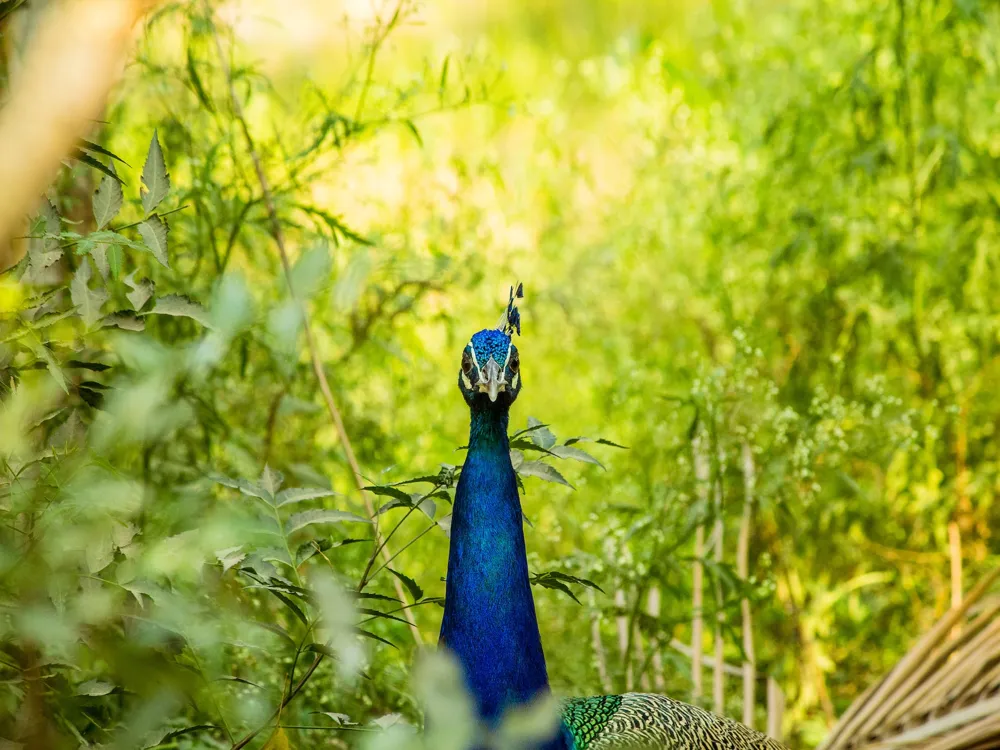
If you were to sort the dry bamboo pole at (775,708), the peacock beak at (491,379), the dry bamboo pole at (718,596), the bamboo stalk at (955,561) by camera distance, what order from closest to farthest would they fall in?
the peacock beak at (491,379) < the dry bamboo pole at (718,596) < the dry bamboo pole at (775,708) < the bamboo stalk at (955,561)

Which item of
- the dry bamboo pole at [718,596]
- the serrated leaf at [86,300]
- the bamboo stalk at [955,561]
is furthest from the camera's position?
the bamboo stalk at [955,561]

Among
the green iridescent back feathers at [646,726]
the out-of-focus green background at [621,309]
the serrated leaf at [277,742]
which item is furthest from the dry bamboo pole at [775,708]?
the serrated leaf at [277,742]

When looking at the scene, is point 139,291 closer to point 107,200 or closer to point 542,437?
point 107,200

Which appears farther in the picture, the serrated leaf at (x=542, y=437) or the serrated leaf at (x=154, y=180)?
the serrated leaf at (x=542, y=437)

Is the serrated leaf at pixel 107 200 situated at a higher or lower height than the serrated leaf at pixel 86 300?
higher

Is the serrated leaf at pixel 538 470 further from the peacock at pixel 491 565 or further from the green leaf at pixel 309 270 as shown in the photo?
the green leaf at pixel 309 270

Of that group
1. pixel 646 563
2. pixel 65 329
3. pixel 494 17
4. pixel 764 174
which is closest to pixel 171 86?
pixel 65 329

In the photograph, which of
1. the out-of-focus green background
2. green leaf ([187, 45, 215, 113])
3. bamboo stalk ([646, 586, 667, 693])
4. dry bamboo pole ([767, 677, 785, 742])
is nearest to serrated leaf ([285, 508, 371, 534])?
the out-of-focus green background

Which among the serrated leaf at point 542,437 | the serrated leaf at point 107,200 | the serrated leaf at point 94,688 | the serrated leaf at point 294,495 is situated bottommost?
the serrated leaf at point 94,688

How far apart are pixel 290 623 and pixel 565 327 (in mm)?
1074

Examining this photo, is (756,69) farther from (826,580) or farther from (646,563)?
(646,563)

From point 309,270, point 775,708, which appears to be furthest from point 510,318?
point 775,708

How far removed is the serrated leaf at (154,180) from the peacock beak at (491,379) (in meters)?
0.36

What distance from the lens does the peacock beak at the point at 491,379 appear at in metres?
0.94
